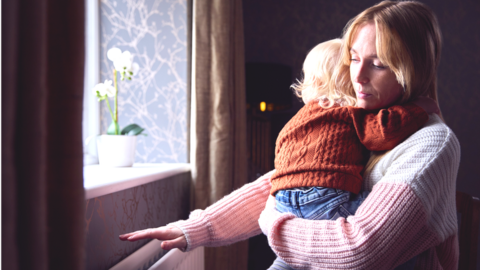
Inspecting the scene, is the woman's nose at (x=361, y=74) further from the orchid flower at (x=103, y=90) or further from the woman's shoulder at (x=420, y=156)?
the orchid flower at (x=103, y=90)

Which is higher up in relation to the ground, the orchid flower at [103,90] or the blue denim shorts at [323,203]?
the orchid flower at [103,90]

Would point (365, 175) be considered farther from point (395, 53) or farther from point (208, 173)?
point (208, 173)

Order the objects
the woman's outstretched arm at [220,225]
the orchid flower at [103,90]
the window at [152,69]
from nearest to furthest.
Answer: the woman's outstretched arm at [220,225] < the orchid flower at [103,90] < the window at [152,69]

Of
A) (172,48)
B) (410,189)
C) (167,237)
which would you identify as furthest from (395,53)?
(172,48)

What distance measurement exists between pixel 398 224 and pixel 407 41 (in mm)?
389

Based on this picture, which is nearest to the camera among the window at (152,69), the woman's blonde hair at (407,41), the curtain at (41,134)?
the curtain at (41,134)

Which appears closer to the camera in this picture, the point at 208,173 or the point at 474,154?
the point at 208,173

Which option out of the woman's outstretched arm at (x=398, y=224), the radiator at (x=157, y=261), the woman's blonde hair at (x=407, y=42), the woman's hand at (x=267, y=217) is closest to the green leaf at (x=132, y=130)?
the radiator at (x=157, y=261)

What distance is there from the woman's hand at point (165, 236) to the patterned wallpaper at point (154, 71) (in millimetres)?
906

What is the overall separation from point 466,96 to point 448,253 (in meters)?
2.83

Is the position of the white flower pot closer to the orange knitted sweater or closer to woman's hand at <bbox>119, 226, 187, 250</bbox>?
woman's hand at <bbox>119, 226, 187, 250</bbox>

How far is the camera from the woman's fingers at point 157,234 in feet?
2.52

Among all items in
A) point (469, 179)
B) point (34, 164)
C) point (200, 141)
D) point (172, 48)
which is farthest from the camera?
point (469, 179)

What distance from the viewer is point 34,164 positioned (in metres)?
0.36
